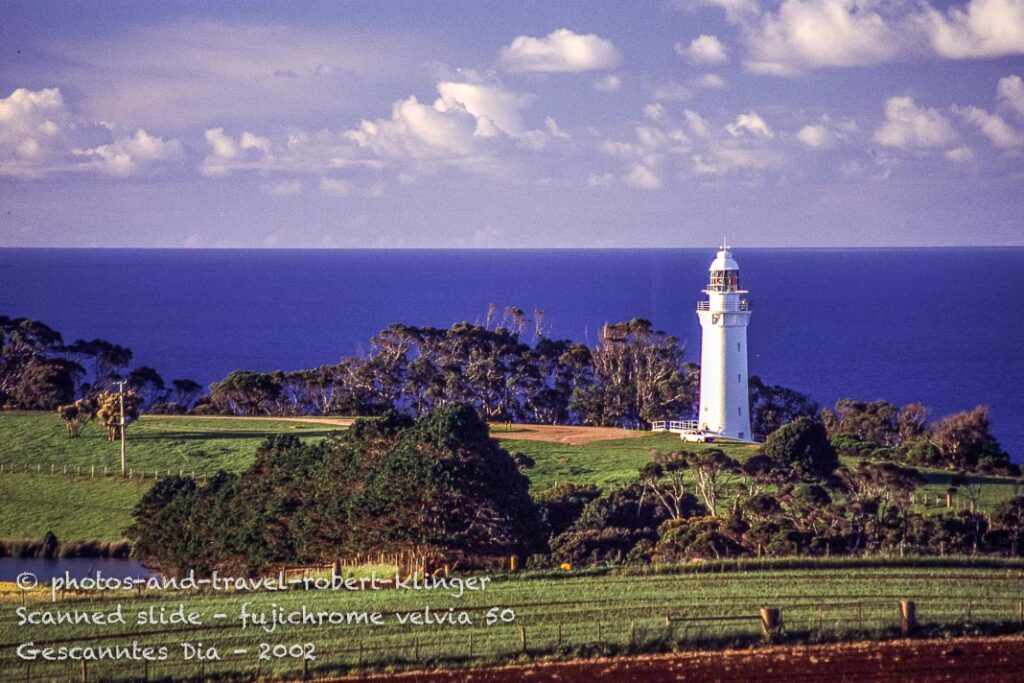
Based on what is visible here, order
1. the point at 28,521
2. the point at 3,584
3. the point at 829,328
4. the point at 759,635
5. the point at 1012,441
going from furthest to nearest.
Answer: the point at 829,328, the point at 1012,441, the point at 28,521, the point at 3,584, the point at 759,635

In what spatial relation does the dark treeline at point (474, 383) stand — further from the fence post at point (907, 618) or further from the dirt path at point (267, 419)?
the fence post at point (907, 618)

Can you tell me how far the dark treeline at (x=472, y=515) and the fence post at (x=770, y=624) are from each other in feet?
29.9

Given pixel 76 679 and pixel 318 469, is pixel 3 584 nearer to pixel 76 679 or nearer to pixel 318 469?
pixel 318 469

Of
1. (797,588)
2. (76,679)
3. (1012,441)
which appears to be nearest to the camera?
(76,679)

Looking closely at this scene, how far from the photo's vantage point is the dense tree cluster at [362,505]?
3322 cm

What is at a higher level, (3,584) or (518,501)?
(518,501)

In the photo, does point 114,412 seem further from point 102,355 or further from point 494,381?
point 102,355

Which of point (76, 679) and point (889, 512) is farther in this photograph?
point (889, 512)

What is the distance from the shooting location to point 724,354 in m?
54.4

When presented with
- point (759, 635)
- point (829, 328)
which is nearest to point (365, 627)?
point (759, 635)

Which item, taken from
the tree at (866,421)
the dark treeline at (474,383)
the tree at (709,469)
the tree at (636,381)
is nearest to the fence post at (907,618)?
the tree at (709,469)

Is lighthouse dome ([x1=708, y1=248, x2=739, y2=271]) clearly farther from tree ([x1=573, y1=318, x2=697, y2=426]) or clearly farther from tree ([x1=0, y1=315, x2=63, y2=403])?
tree ([x1=0, y1=315, x2=63, y2=403])

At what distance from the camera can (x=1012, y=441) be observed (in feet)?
298

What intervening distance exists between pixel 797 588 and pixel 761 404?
48.3 metres
